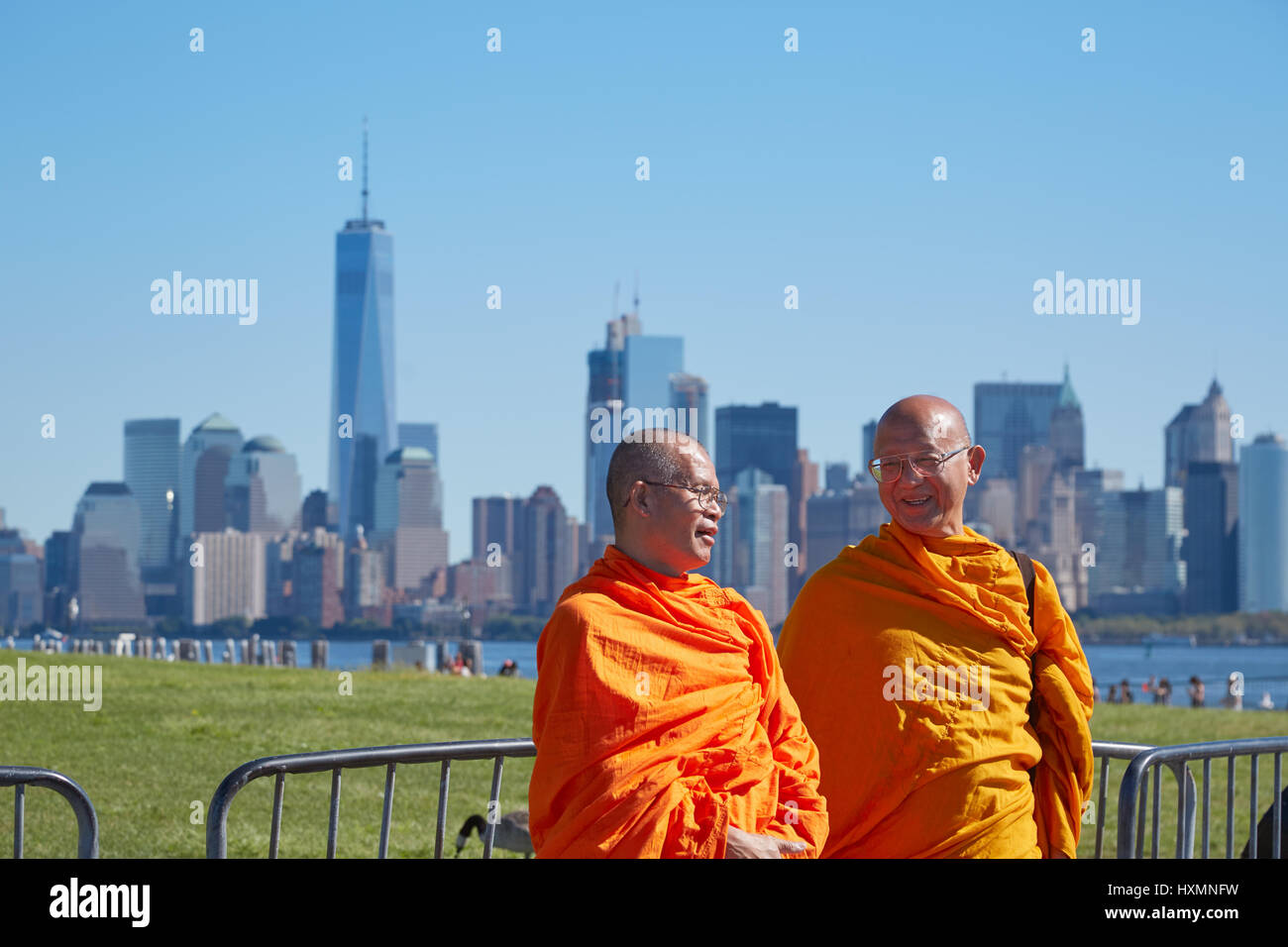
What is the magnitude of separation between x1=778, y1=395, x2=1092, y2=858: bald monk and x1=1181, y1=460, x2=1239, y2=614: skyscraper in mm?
150383

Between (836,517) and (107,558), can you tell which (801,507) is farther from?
(107,558)

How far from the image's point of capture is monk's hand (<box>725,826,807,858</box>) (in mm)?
3664

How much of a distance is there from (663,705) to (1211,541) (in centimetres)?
15327

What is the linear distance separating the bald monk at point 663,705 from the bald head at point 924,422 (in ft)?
3.24

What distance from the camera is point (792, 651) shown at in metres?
4.82

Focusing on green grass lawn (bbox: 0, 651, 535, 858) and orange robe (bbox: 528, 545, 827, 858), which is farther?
green grass lawn (bbox: 0, 651, 535, 858)

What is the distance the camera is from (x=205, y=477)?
159m

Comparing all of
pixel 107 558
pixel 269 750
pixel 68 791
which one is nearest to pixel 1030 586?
pixel 68 791

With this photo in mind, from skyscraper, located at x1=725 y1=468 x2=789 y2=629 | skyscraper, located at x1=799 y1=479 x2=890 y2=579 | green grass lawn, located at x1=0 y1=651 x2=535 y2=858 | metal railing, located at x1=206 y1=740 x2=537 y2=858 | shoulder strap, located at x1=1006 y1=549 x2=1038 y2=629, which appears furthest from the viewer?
skyscraper, located at x1=725 y1=468 x2=789 y2=629

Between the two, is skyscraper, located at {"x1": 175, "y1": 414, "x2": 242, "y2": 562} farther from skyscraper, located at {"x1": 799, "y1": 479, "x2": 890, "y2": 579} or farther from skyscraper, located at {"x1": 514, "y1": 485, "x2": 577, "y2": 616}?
skyscraper, located at {"x1": 799, "y1": 479, "x2": 890, "y2": 579}

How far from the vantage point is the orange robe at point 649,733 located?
3.68 meters

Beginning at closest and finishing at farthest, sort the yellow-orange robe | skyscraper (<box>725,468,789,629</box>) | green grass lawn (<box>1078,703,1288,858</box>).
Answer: the yellow-orange robe, green grass lawn (<box>1078,703,1288,858</box>), skyscraper (<box>725,468,789,629</box>)

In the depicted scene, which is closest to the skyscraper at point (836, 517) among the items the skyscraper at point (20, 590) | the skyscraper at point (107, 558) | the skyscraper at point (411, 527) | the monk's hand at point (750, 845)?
the skyscraper at point (411, 527)

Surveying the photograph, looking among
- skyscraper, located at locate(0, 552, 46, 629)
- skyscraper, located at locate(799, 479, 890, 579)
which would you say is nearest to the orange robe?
skyscraper, located at locate(799, 479, 890, 579)
